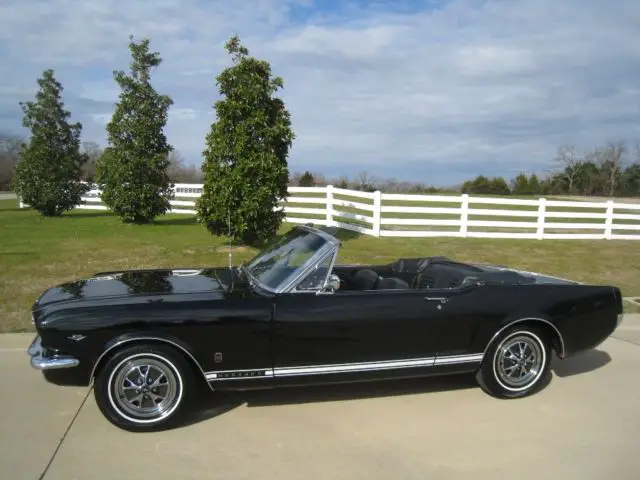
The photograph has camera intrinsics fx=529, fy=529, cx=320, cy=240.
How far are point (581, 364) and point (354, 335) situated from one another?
287 cm

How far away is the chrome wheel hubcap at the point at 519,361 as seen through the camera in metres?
4.48

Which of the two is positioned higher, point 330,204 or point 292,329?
point 330,204

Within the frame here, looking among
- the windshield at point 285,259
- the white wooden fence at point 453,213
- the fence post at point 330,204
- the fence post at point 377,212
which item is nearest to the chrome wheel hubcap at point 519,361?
the windshield at point 285,259

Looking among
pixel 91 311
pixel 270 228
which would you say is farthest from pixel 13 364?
pixel 270 228

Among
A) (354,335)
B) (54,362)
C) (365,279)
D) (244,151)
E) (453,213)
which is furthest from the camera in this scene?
(453,213)

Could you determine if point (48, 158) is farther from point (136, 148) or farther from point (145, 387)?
point (145, 387)

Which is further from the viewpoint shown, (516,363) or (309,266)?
(516,363)

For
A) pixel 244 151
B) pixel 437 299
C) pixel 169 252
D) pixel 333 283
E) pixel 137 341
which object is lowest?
pixel 169 252

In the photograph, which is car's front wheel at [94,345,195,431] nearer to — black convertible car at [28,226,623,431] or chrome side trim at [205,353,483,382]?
black convertible car at [28,226,623,431]

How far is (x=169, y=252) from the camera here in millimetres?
11312

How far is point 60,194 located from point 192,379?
680 inches

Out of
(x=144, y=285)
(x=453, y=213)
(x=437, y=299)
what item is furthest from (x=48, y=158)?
(x=437, y=299)

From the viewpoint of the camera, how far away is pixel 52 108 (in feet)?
61.5

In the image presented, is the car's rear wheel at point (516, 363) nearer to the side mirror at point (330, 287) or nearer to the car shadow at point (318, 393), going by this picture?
the car shadow at point (318, 393)
